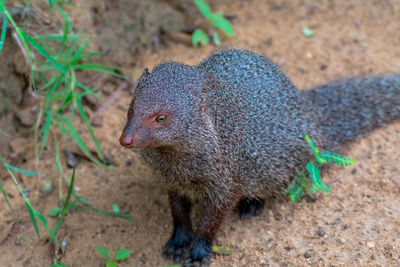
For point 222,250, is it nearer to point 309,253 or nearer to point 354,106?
point 309,253

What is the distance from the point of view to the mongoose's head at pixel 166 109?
1975mm

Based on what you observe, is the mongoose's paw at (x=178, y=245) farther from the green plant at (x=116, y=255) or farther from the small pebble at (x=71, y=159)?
the small pebble at (x=71, y=159)

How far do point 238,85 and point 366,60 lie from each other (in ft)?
5.52

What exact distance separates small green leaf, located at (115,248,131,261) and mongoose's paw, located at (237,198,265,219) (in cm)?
75

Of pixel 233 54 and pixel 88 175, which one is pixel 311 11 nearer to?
pixel 233 54

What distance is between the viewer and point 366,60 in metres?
3.71

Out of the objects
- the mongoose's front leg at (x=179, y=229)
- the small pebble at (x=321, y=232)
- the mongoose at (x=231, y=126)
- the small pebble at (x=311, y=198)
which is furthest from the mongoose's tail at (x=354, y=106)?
the mongoose's front leg at (x=179, y=229)

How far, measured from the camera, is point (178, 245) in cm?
262

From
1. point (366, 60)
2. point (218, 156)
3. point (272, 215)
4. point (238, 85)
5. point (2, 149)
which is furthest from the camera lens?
point (366, 60)

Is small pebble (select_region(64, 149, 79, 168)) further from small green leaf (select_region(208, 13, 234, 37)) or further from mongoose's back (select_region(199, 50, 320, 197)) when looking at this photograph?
small green leaf (select_region(208, 13, 234, 37))

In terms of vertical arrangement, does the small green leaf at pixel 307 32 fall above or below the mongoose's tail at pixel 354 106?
below

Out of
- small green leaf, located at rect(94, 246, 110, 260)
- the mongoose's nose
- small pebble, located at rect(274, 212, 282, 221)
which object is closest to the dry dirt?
small pebble, located at rect(274, 212, 282, 221)

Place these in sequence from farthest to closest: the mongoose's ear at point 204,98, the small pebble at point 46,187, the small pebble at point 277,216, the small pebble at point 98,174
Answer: the small pebble at point 98,174
the small pebble at point 46,187
the small pebble at point 277,216
the mongoose's ear at point 204,98

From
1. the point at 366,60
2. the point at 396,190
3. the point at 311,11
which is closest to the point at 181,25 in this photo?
the point at 311,11
